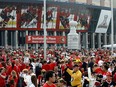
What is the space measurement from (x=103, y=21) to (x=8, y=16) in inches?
803

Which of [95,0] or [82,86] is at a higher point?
[95,0]

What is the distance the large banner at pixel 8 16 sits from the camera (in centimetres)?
5875

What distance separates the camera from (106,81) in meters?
14.0

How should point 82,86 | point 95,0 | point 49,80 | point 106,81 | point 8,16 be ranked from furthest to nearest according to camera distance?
1. point 95,0
2. point 8,16
3. point 82,86
4. point 106,81
5. point 49,80

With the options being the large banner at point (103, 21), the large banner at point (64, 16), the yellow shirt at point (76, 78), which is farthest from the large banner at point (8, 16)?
the yellow shirt at point (76, 78)

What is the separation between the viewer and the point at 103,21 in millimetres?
74000

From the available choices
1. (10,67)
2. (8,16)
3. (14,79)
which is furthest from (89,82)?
(8,16)

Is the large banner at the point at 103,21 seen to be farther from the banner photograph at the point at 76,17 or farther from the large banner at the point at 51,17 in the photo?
the large banner at the point at 51,17

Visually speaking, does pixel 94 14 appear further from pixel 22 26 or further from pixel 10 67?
pixel 10 67

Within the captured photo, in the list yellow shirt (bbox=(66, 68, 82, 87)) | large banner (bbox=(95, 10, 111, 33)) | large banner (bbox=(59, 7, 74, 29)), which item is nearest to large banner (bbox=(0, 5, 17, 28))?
large banner (bbox=(59, 7, 74, 29))

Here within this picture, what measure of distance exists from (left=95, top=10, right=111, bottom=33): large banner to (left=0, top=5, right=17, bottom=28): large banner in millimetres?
17947

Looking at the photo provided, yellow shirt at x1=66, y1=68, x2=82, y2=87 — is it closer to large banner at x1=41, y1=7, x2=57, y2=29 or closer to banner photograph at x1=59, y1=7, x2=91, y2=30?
large banner at x1=41, y1=7, x2=57, y2=29

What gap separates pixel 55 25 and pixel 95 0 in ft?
71.0

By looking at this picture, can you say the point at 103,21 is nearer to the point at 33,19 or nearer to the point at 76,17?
the point at 76,17
